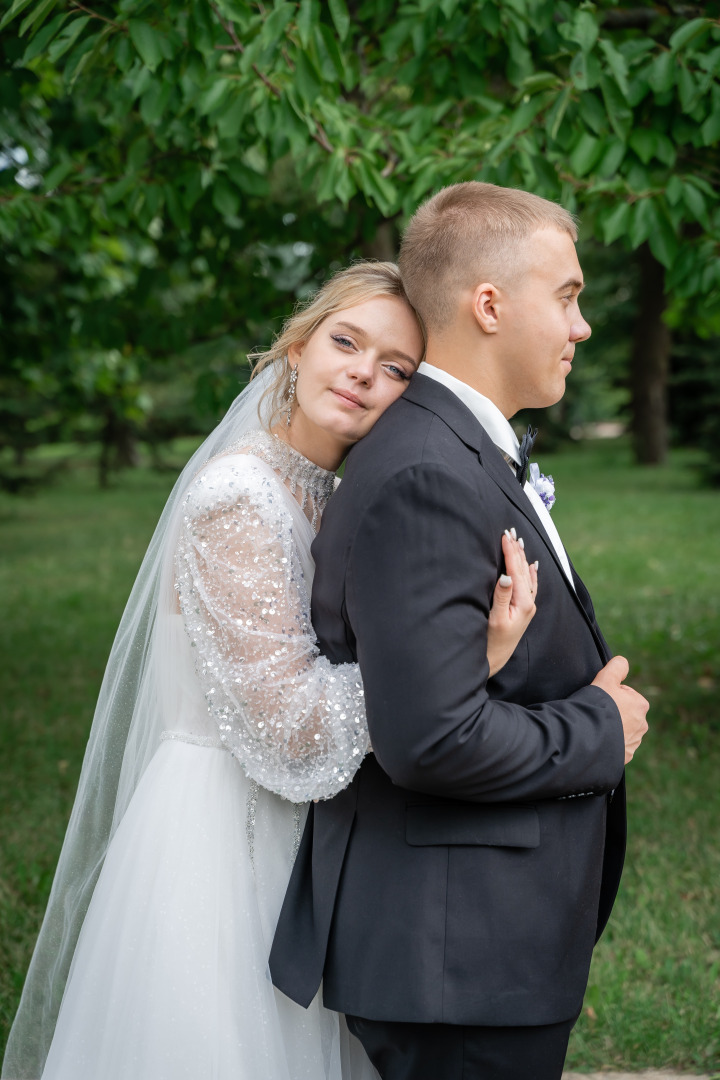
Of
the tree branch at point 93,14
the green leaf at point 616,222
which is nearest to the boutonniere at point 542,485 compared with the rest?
the green leaf at point 616,222

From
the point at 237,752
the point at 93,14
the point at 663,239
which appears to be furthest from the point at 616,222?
the point at 237,752

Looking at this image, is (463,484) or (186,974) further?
(186,974)

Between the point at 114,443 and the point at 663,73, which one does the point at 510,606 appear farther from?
the point at 114,443

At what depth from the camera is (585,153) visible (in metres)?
3.60

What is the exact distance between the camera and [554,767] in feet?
5.56

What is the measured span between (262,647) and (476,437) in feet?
1.91

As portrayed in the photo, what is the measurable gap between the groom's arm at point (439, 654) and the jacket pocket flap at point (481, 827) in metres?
0.09

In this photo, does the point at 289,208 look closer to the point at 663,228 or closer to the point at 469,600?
the point at 663,228

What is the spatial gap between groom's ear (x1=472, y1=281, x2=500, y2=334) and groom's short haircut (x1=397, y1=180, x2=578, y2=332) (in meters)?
0.02

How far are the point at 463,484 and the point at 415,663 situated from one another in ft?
1.03

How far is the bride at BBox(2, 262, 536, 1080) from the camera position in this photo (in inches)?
77.1

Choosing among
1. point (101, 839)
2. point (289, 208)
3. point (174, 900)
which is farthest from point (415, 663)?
point (289, 208)

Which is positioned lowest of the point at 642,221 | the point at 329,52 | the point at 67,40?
the point at 642,221

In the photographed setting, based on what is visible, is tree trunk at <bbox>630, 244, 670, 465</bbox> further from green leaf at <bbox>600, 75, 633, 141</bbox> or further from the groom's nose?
the groom's nose
